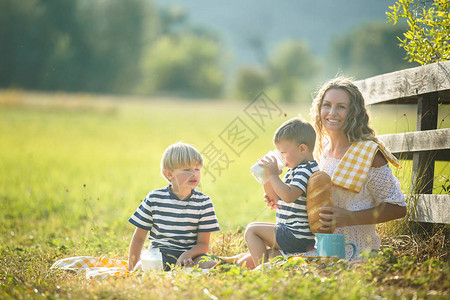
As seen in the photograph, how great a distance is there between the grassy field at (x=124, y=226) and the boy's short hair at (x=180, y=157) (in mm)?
890

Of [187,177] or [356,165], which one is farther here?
[187,177]

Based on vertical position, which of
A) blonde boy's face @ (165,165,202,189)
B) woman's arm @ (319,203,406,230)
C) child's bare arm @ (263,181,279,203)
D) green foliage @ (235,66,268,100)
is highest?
green foliage @ (235,66,268,100)

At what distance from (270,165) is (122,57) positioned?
53243 mm

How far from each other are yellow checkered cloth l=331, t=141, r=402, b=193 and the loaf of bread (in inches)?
12.2

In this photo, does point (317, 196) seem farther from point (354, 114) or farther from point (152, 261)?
point (152, 261)

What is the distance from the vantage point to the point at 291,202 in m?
3.81

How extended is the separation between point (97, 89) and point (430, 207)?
4806 cm

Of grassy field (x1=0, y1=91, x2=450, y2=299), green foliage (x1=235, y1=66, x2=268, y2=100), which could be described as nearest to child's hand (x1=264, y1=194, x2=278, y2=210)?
grassy field (x1=0, y1=91, x2=450, y2=299)

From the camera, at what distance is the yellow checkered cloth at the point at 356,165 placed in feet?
12.8

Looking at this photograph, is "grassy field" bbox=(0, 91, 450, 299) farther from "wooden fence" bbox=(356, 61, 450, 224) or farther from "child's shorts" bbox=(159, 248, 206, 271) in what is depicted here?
"child's shorts" bbox=(159, 248, 206, 271)

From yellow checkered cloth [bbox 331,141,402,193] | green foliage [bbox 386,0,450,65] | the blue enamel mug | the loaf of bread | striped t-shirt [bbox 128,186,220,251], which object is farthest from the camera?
green foliage [bbox 386,0,450,65]

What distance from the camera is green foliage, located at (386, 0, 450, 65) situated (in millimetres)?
4582

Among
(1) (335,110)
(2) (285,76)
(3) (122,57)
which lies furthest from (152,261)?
(3) (122,57)

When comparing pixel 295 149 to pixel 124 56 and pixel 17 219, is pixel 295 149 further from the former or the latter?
pixel 124 56
